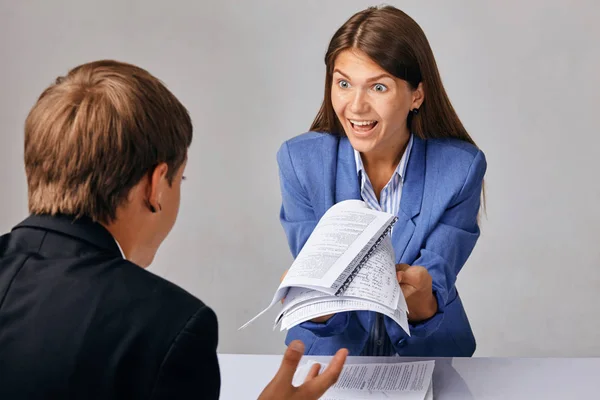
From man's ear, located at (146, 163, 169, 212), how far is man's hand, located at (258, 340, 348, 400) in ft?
0.96

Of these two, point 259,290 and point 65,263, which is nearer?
point 65,263

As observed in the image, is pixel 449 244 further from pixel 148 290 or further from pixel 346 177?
pixel 148 290

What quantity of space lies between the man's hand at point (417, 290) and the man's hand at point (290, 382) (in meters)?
0.52

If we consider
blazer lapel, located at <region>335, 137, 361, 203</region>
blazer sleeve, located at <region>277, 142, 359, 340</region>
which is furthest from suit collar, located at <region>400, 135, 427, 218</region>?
blazer sleeve, located at <region>277, 142, 359, 340</region>

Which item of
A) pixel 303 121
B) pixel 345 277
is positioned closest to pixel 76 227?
pixel 345 277

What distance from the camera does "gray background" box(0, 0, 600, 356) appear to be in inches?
135

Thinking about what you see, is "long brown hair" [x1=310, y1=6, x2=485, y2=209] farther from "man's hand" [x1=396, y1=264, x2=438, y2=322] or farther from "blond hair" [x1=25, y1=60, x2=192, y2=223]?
"blond hair" [x1=25, y1=60, x2=192, y2=223]

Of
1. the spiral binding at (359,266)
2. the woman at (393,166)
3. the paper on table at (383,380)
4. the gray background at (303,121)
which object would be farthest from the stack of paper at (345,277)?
the gray background at (303,121)

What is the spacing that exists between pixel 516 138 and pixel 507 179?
0.17 metres

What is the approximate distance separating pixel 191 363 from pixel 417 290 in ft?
2.70

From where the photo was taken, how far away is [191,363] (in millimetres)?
1077

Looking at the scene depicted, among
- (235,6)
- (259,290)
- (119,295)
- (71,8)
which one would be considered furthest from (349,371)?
(71,8)

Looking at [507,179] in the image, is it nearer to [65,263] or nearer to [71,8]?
[71,8]

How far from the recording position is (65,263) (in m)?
1.09
